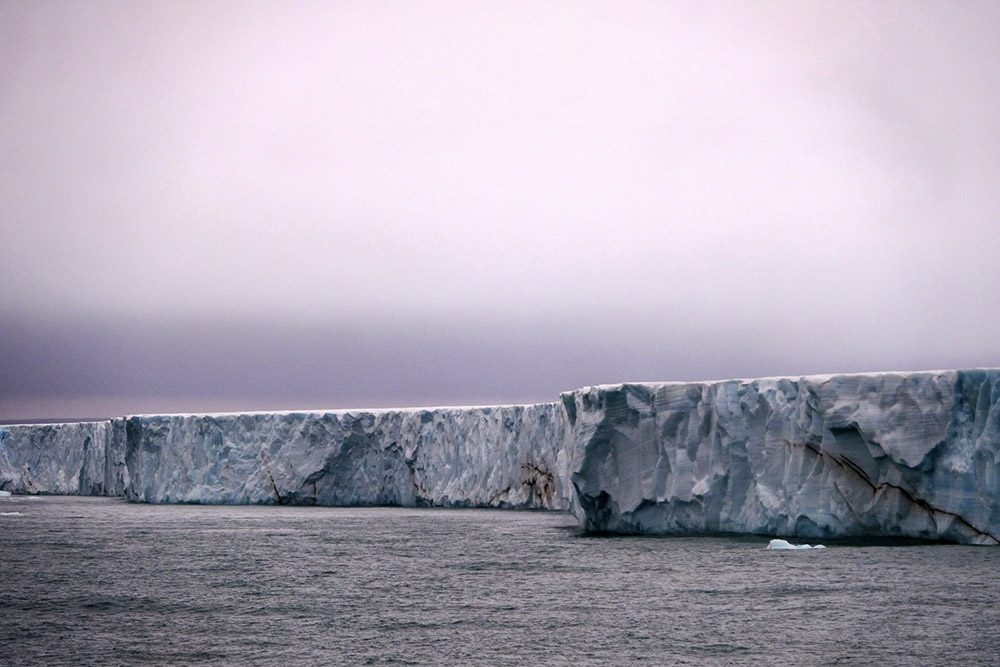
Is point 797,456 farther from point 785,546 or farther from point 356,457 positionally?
point 356,457

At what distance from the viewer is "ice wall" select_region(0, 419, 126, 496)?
21734mm

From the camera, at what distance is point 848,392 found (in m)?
9.72

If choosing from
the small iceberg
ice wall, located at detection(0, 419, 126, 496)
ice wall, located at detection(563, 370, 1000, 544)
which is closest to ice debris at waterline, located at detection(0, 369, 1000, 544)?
ice wall, located at detection(563, 370, 1000, 544)

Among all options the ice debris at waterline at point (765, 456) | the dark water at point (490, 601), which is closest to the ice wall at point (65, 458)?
the ice debris at waterline at point (765, 456)

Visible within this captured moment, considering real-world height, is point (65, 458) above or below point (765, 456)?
below

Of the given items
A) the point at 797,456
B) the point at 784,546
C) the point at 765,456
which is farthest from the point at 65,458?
the point at 784,546

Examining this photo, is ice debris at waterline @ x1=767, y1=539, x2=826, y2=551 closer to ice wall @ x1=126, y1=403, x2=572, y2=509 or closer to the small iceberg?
the small iceberg

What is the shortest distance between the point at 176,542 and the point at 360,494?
22.1 feet

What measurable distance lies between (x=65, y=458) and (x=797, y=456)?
18.7m

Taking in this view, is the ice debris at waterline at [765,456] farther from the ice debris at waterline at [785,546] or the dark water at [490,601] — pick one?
the ice debris at waterline at [785,546]

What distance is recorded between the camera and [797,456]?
10086 millimetres

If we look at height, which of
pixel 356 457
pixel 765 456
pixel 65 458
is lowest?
pixel 65 458

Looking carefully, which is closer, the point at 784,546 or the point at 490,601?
the point at 490,601

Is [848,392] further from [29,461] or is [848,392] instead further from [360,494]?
[29,461]
